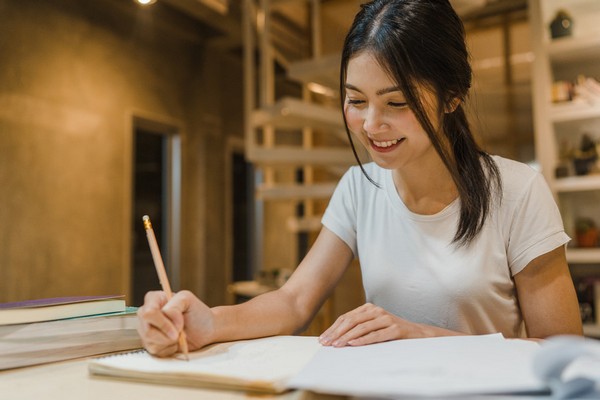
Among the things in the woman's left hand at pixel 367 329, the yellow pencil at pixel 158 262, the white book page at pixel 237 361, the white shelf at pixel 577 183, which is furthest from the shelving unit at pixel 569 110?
the yellow pencil at pixel 158 262

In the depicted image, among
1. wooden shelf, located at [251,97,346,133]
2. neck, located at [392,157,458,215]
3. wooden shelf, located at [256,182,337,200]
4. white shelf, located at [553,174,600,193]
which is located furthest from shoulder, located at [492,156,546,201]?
wooden shelf, located at [256,182,337,200]

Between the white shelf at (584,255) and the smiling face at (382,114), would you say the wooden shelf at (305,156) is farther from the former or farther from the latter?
the smiling face at (382,114)

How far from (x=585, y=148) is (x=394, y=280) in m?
2.21

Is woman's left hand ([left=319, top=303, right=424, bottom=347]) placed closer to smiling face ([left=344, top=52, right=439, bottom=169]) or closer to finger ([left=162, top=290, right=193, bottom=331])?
finger ([left=162, top=290, right=193, bottom=331])

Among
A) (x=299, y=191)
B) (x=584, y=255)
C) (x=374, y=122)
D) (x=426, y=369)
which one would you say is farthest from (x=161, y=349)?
(x=299, y=191)

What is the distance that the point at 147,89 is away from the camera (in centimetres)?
412

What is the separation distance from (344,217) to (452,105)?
13.8 inches

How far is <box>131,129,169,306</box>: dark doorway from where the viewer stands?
4.35 m

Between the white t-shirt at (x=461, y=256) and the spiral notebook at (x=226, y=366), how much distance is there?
1.10ft

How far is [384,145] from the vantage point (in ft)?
3.42

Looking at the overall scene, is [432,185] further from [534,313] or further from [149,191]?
[149,191]

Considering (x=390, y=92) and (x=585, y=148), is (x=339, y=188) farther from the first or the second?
(x=585, y=148)

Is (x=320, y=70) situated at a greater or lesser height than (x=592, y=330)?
greater

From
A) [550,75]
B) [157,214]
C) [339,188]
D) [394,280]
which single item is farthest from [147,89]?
[394,280]
